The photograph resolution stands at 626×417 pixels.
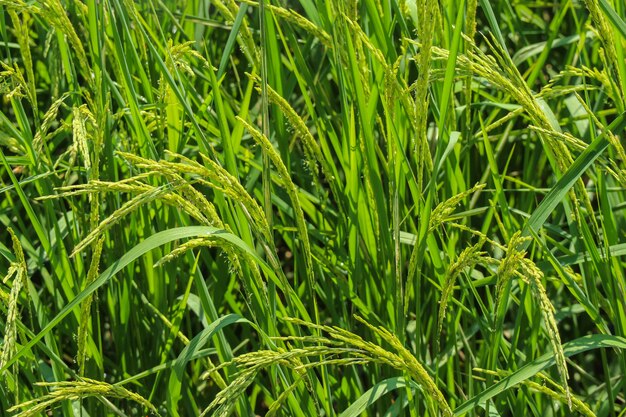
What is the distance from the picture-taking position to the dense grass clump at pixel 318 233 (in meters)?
1.43

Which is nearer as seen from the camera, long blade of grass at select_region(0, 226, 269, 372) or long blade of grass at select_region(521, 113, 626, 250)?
long blade of grass at select_region(0, 226, 269, 372)

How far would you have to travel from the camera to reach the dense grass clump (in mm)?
1427

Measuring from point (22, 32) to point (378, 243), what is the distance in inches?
31.4

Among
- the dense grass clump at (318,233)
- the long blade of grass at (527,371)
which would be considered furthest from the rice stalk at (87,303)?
the long blade of grass at (527,371)

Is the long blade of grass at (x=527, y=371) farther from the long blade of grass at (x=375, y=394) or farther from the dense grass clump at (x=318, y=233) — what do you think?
the long blade of grass at (x=375, y=394)

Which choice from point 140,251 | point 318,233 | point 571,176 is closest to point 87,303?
point 140,251

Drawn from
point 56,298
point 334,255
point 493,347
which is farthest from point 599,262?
point 56,298

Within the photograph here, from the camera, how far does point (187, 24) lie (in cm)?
246

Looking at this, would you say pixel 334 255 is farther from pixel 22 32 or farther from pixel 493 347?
pixel 22 32

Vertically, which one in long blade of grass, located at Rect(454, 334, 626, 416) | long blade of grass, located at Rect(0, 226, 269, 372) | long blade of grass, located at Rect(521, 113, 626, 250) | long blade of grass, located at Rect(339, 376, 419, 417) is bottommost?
long blade of grass, located at Rect(339, 376, 419, 417)

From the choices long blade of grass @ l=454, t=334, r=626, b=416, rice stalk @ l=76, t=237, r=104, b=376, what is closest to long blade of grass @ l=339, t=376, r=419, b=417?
long blade of grass @ l=454, t=334, r=626, b=416

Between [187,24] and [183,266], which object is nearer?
[183,266]

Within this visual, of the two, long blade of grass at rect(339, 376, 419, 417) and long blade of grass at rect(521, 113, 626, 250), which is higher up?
long blade of grass at rect(521, 113, 626, 250)

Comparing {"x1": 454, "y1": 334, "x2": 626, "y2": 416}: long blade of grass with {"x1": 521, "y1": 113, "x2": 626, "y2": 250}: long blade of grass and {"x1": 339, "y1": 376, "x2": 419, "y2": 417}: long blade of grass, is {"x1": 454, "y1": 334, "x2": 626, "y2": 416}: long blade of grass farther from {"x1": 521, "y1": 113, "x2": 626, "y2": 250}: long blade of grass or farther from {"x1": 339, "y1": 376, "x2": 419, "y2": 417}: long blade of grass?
{"x1": 521, "y1": 113, "x2": 626, "y2": 250}: long blade of grass
